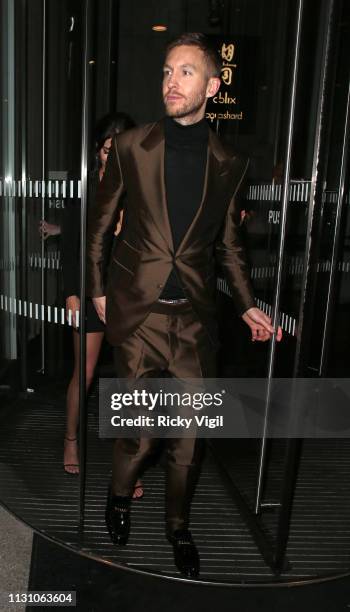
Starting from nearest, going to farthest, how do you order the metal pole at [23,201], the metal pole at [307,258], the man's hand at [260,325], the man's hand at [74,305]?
1. the metal pole at [307,258]
2. the man's hand at [260,325]
3. the man's hand at [74,305]
4. the metal pole at [23,201]

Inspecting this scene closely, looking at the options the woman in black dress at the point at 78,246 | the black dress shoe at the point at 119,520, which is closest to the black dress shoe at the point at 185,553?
the black dress shoe at the point at 119,520

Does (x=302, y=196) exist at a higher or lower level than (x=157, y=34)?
lower

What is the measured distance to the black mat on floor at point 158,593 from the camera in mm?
1759

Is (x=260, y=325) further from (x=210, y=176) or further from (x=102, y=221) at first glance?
(x=102, y=221)

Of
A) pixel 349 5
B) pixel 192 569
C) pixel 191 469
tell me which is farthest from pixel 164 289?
pixel 349 5

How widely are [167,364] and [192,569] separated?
25.9 inches

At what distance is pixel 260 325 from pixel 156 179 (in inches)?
23.0

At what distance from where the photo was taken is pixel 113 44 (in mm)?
3615

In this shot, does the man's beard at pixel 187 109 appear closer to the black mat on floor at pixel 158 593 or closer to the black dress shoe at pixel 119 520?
the black dress shoe at pixel 119 520

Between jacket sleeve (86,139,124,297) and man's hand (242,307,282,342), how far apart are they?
1.65 ft

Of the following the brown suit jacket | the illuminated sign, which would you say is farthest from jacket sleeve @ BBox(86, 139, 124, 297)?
the illuminated sign

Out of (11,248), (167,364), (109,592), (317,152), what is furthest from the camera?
(11,248)

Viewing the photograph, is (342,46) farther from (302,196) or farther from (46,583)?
(46,583)

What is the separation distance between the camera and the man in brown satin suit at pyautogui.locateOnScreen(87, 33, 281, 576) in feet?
5.83
